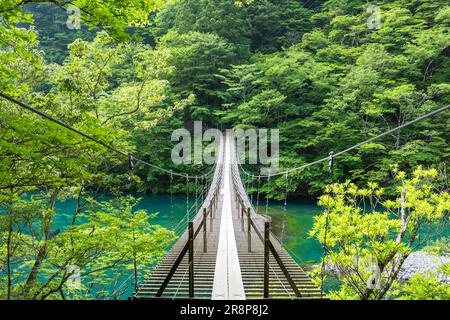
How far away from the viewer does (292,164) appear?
10.8 m

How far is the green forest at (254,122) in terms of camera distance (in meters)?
3.12

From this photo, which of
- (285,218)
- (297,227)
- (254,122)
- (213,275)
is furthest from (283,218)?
(213,275)

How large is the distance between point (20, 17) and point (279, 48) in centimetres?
1571

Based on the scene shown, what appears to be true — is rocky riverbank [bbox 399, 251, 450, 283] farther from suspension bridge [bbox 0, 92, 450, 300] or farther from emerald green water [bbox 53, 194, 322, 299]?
suspension bridge [bbox 0, 92, 450, 300]

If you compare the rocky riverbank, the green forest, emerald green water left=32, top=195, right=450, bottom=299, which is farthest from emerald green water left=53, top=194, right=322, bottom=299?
the rocky riverbank

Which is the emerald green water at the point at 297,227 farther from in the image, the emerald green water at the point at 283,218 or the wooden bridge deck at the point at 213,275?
the wooden bridge deck at the point at 213,275

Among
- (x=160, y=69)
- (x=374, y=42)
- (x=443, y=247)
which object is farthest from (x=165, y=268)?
(x=374, y=42)

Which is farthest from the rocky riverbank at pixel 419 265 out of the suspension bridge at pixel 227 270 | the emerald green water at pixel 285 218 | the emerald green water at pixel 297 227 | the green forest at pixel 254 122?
the suspension bridge at pixel 227 270

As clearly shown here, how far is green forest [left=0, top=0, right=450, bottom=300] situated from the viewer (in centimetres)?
312

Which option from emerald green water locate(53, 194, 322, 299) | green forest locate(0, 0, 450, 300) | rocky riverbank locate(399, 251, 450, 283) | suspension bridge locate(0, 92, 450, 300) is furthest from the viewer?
emerald green water locate(53, 194, 322, 299)

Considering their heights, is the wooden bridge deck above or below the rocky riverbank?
above

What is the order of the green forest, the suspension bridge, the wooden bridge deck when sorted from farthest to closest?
the green forest < the wooden bridge deck < the suspension bridge
